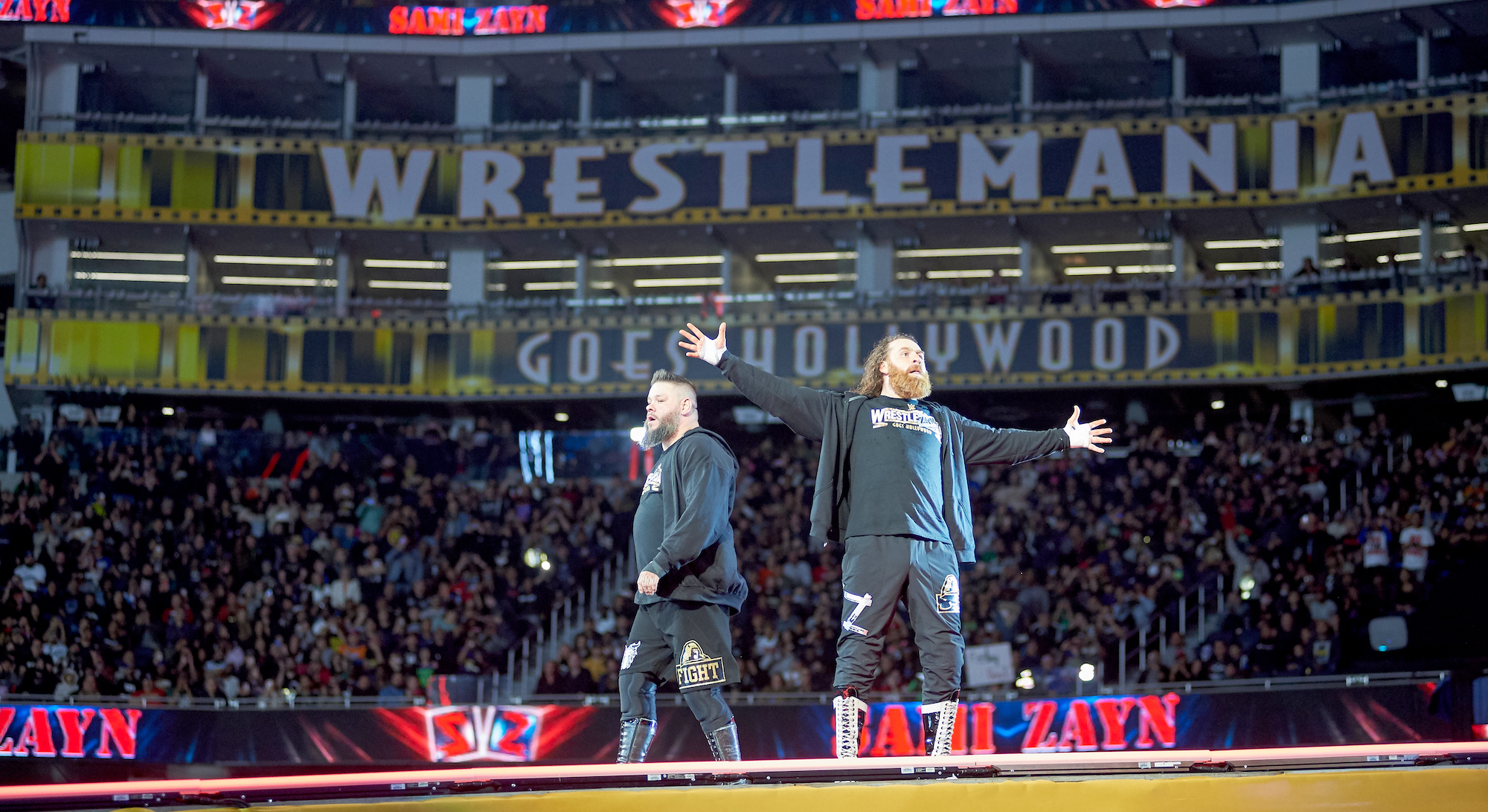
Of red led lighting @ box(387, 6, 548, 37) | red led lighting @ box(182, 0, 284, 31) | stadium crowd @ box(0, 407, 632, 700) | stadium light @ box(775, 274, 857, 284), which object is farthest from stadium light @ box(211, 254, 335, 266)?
stadium light @ box(775, 274, 857, 284)

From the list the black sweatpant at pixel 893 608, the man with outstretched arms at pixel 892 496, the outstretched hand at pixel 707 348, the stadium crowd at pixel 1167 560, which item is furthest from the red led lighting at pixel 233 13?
the black sweatpant at pixel 893 608

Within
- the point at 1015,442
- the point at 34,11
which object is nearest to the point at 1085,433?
the point at 1015,442

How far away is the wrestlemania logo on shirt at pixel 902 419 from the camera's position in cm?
743

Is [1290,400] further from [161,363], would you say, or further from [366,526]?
[161,363]

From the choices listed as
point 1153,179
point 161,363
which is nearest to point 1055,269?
point 1153,179

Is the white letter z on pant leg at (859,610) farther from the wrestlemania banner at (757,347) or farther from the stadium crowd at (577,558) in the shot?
the wrestlemania banner at (757,347)

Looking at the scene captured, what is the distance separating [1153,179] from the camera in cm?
2773

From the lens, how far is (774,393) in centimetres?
747

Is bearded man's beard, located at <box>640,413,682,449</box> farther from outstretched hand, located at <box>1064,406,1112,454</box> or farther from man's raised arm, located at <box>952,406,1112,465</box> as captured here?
outstretched hand, located at <box>1064,406,1112,454</box>

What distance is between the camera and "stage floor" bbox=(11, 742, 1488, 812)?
18.5ft

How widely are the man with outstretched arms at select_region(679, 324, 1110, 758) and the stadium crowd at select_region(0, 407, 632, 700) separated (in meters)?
13.7

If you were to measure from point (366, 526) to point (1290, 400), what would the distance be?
1632 cm

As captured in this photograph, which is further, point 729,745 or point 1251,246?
point 1251,246

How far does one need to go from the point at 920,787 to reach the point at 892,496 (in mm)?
1860
